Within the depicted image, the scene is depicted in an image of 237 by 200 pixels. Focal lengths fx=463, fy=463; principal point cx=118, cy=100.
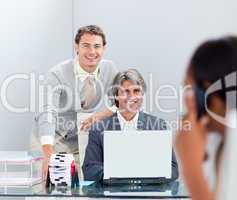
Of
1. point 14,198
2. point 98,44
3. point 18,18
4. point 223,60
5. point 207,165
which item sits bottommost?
point 14,198

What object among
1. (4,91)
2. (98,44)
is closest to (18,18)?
(4,91)

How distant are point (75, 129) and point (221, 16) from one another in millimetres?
1370

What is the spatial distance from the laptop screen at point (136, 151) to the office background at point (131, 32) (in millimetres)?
1428

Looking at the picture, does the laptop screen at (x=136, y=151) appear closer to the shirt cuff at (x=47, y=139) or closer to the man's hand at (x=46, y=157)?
the man's hand at (x=46, y=157)

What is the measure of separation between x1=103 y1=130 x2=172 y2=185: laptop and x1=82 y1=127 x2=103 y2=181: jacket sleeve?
0.23 m

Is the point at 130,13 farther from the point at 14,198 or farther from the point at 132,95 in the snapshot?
the point at 14,198

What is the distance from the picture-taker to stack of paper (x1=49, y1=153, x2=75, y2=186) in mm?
1810

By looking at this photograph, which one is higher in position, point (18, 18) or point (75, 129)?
point (18, 18)

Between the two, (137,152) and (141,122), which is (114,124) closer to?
(141,122)

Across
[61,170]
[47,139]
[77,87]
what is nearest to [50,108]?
[77,87]

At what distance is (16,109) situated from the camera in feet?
9.90

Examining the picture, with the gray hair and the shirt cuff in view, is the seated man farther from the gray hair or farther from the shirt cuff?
the shirt cuff

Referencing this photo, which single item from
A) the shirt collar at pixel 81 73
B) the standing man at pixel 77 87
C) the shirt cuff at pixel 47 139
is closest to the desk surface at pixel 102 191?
the shirt cuff at pixel 47 139

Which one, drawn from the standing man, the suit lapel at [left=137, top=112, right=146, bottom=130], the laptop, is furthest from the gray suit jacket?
the laptop
